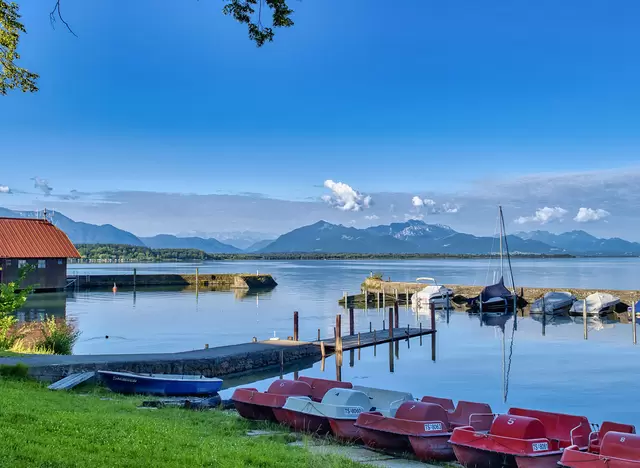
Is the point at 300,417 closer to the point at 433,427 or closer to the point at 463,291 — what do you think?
the point at 433,427

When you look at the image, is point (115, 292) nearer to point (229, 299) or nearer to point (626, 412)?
point (229, 299)

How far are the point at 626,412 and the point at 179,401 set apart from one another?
15.6 m

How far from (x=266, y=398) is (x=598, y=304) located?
5144cm

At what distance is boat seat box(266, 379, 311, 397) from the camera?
51.7 feet

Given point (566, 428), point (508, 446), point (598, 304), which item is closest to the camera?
point (508, 446)

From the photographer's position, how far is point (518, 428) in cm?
1164

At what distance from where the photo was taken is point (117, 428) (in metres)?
11.6

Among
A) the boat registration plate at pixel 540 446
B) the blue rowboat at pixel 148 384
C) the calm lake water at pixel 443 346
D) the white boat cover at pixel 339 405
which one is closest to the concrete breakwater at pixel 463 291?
the calm lake water at pixel 443 346

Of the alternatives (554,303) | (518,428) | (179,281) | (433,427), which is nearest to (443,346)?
(554,303)

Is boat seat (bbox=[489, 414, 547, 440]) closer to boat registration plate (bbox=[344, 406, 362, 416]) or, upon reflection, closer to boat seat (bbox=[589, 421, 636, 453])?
boat seat (bbox=[589, 421, 636, 453])

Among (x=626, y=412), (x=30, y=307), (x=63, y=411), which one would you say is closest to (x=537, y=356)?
(x=626, y=412)

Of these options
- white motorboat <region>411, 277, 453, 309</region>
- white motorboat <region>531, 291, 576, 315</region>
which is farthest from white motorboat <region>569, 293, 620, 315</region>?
white motorboat <region>411, 277, 453, 309</region>

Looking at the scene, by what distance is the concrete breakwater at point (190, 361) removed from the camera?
21297 millimetres

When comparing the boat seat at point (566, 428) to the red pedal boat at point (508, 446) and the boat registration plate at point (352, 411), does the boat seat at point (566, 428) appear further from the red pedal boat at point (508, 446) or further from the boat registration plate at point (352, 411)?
the boat registration plate at point (352, 411)
